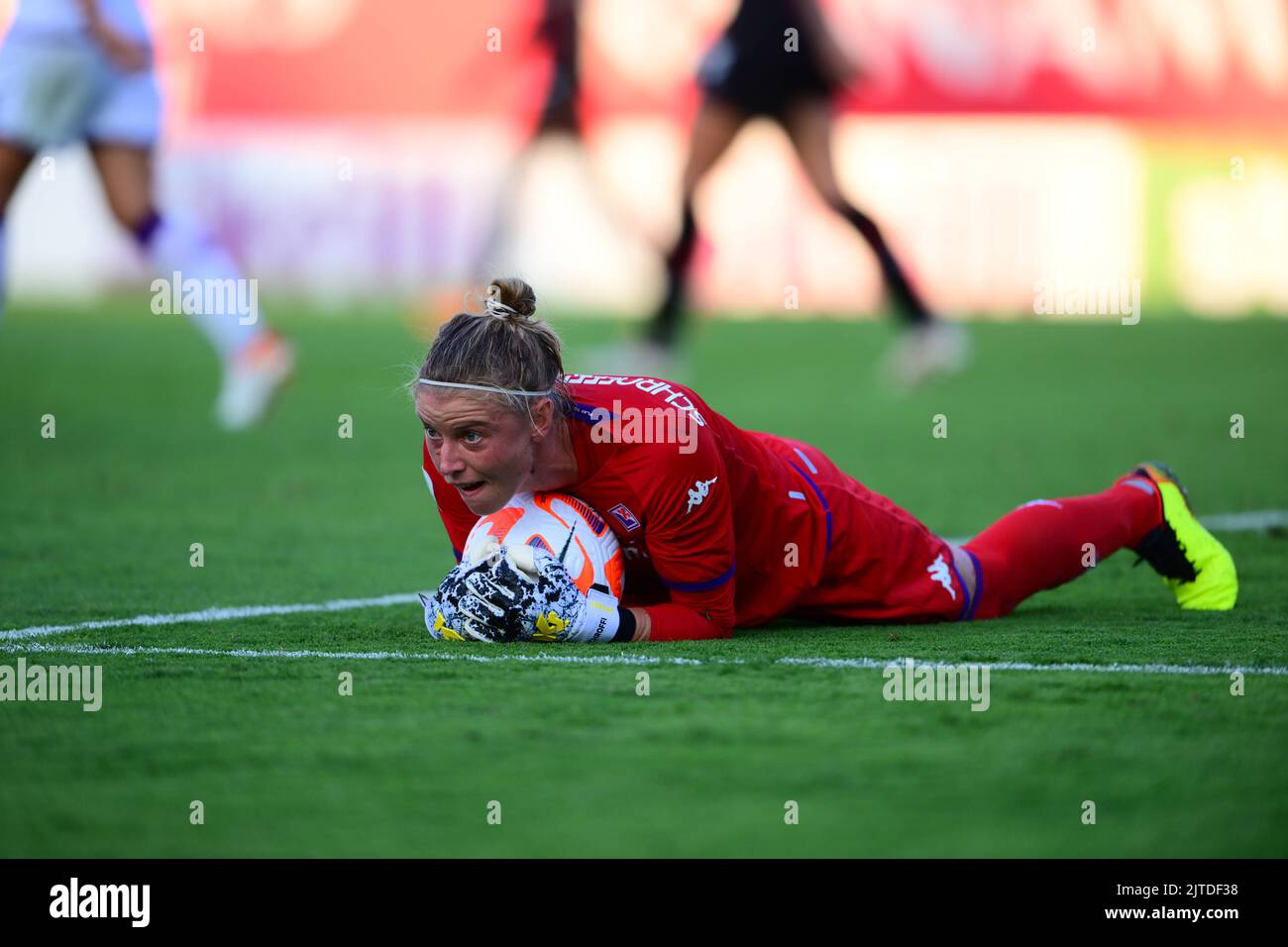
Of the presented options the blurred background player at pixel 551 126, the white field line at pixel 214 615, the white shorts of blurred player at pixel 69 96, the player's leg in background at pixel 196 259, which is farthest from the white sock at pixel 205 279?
the blurred background player at pixel 551 126

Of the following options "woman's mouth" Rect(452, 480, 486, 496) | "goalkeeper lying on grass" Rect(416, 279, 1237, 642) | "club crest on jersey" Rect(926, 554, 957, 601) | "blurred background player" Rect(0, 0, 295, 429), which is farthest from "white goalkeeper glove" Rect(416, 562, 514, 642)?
"blurred background player" Rect(0, 0, 295, 429)

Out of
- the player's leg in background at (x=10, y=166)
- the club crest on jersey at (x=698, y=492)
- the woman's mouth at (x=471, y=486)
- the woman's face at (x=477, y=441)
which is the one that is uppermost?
the player's leg in background at (x=10, y=166)

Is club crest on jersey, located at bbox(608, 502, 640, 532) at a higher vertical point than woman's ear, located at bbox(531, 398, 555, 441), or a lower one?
lower

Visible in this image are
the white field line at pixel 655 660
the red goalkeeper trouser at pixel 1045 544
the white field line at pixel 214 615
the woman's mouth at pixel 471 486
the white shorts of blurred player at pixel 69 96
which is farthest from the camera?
the white shorts of blurred player at pixel 69 96

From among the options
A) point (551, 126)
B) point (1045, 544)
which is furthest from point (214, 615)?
point (551, 126)

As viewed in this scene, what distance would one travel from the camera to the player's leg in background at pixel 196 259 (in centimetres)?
1000

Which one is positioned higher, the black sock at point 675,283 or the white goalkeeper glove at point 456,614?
the black sock at point 675,283

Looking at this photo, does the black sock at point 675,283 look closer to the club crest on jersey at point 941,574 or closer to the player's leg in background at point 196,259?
the player's leg in background at point 196,259

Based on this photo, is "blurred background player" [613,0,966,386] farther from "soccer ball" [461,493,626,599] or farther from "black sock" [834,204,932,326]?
"soccer ball" [461,493,626,599]

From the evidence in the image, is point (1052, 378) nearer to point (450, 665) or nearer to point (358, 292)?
point (358, 292)

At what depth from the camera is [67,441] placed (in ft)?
35.8

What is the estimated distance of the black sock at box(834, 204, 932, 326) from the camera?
39.9 feet

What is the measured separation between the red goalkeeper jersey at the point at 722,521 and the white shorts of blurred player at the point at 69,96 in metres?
5.24

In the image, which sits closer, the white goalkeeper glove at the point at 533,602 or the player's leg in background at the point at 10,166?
the white goalkeeper glove at the point at 533,602
